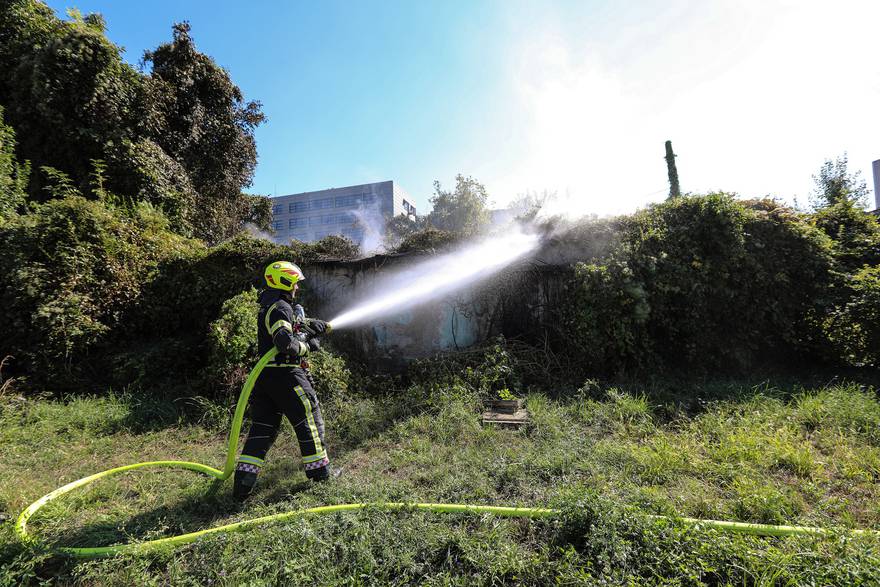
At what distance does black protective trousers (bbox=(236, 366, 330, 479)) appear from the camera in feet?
11.1

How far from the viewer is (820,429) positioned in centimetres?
382

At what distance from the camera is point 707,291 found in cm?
569

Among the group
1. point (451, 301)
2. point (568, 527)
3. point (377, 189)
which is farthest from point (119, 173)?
point (377, 189)

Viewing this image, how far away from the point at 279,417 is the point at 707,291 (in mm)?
6006

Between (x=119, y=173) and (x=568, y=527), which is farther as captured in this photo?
(x=119, y=173)

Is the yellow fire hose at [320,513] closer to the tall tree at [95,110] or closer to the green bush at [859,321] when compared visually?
the green bush at [859,321]

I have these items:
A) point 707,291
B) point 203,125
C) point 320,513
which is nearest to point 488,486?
point 320,513

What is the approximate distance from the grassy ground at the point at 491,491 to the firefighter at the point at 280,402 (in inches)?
8.9

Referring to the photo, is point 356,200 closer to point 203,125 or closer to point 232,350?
point 203,125

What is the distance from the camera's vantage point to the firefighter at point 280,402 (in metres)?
3.35

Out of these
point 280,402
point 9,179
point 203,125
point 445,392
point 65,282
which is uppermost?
point 203,125

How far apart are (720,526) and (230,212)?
15.0 metres

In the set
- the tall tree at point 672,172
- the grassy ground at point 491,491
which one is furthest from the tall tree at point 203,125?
the tall tree at point 672,172

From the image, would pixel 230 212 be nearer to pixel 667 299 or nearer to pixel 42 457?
pixel 42 457
